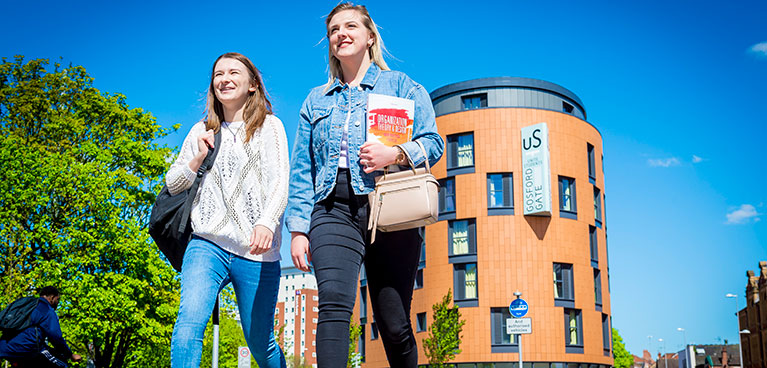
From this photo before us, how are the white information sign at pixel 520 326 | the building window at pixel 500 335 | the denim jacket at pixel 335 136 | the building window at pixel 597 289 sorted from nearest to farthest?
the denim jacket at pixel 335 136 → the white information sign at pixel 520 326 → the building window at pixel 500 335 → the building window at pixel 597 289

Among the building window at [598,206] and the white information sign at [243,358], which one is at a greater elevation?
the building window at [598,206]

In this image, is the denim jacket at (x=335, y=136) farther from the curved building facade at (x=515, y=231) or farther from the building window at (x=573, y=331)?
the building window at (x=573, y=331)

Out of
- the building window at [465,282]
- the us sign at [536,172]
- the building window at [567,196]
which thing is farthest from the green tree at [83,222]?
the building window at [567,196]

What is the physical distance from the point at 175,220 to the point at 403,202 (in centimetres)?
143

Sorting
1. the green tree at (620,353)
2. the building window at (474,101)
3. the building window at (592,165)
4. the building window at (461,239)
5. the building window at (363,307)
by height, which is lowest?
the green tree at (620,353)

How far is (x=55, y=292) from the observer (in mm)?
7855

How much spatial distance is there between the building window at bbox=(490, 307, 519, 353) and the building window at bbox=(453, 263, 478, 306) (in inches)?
65.8

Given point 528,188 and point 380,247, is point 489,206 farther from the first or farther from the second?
point 380,247

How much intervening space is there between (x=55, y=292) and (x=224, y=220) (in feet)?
14.3

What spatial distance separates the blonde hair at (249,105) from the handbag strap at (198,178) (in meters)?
0.16

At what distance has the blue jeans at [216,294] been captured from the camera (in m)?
4.04

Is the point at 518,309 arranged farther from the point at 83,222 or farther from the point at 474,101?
the point at 474,101

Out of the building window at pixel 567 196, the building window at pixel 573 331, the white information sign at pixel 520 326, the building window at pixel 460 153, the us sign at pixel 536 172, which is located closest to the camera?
the white information sign at pixel 520 326

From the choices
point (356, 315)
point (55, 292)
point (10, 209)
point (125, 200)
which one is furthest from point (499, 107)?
point (55, 292)
